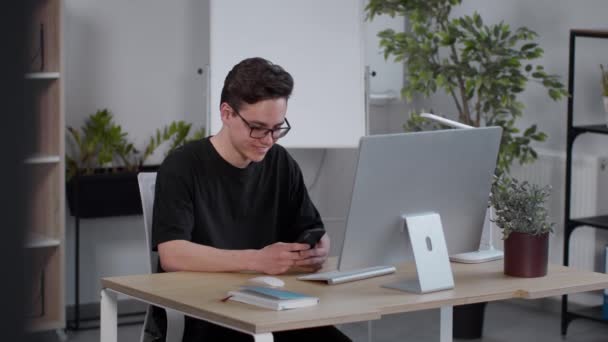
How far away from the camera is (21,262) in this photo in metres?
0.12

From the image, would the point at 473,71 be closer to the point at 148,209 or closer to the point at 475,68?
the point at 475,68

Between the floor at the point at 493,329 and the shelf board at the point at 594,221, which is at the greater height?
the shelf board at the point at 594,221

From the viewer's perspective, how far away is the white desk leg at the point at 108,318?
6.38ft

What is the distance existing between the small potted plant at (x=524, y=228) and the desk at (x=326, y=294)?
32 millimetres

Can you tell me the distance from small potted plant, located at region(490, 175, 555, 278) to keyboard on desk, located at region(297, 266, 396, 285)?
29 cm

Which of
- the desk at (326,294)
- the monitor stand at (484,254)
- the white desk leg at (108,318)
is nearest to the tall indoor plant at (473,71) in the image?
the monitor stand at (484,254)

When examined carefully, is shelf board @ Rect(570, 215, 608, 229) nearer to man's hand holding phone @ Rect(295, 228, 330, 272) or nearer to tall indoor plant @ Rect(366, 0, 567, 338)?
tall indoor plant @ Rect(366, 0, 567, 338)

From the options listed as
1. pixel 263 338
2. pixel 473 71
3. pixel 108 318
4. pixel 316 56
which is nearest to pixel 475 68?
pixel 473 71

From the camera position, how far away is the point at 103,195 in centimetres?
389

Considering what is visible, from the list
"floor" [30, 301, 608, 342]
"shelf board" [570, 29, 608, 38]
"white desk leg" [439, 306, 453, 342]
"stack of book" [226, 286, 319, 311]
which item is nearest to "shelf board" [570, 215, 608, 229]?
"floor" [30, 301, 608, 342]

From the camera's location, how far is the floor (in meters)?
3.82

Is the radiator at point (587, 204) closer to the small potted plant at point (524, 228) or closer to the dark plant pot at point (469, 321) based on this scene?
the dark plant pot at point (469, 321)

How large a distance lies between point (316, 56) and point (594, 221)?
4.64 ft

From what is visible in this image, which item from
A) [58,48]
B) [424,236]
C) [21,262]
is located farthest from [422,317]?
[21,262]
